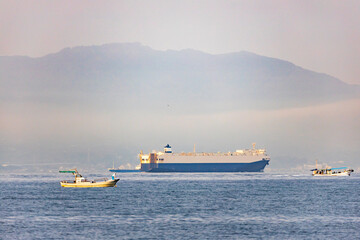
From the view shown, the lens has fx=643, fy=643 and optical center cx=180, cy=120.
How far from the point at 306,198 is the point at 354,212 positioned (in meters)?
24.5

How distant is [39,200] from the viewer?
343 feet

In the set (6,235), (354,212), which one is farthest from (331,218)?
(6,235)

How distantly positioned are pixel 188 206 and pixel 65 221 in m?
22.8

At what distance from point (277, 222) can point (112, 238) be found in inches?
814

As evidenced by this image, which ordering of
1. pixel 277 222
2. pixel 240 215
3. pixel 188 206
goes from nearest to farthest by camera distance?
pixel 277 222
pixel 240 215
pixel 188 206

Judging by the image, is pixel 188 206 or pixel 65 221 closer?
pixel 65 221

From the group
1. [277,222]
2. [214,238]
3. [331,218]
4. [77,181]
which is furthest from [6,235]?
[77,181]

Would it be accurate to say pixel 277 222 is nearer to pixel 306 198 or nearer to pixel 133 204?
pixel 133 204

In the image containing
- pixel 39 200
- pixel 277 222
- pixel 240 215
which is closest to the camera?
pixel 277 222

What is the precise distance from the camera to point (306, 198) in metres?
107

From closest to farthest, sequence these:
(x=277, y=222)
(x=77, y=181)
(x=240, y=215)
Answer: (x=277, y=222) < (x=240, y=215) < (x=77, y=181)

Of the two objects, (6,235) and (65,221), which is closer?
(6,235)

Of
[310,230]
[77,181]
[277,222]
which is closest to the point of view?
[310,230]

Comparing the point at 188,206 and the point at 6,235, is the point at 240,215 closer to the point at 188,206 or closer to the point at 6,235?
the point at 188,206
